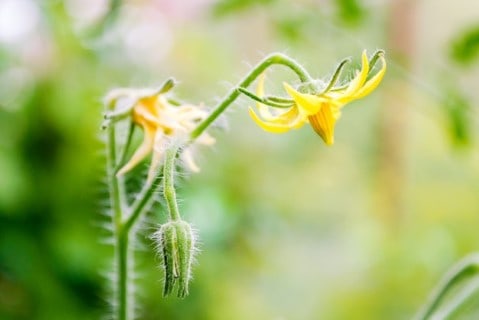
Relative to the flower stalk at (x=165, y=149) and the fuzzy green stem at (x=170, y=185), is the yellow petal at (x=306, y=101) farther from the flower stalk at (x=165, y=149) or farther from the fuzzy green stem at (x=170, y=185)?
the fuzzy green stem at (x=170, y=185)

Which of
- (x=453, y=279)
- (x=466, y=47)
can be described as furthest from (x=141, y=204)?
(x=466, y=47)

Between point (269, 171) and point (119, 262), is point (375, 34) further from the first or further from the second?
point (119, 262)

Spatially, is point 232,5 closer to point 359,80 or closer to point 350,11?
point 350,11

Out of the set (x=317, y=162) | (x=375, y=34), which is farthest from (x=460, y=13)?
(x=317, y=162)

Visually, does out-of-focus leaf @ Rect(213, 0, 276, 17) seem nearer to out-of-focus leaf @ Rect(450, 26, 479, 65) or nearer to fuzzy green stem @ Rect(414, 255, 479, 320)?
out-of-focus leaf @ Rect(450, 26, 479, 65)

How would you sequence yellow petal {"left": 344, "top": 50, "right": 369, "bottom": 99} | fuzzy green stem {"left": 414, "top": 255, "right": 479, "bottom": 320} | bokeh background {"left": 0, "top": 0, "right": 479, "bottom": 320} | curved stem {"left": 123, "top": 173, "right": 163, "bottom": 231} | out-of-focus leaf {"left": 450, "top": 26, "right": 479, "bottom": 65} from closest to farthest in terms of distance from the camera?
1. yellow petal {"left": 344, "top": 50, "right": 369, "bottom": 99}
2. curved stem {"left": 123, "top": 173, "right": 163, "bottom": 231}
3. fuzzy green stem {"left": 414, "top": 255, "right": 479, "bottom": 320}
4. out-of-focus leaf {"left": 450, "top": 26, "right": 479, "bottom": 65}
5. bokeh background {"left": 0, "top": 0, "right": 479, "bottom": 320}

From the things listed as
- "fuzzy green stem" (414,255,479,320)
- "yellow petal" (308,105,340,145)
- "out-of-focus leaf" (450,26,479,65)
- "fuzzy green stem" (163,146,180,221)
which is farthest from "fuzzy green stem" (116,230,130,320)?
→ "out-of-focus leaf" (450,26,479,65)
